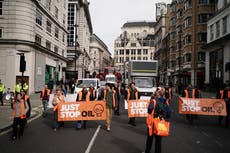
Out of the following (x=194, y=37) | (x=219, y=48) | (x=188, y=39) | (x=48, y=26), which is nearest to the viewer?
(x=219, y=48)

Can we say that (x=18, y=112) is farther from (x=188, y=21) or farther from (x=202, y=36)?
(x=188, y=21)

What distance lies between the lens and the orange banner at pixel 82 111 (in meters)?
11.3

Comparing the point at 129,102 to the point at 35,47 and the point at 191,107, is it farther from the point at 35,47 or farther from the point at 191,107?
the point at 35,47

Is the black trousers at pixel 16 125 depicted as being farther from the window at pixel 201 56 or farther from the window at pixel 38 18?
the window at pixel 201 56

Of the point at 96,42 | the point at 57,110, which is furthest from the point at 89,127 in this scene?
the point at 96,42

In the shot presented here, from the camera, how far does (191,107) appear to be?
13.1 m

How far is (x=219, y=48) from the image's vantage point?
120ft

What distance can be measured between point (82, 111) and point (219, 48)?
29.7 metres

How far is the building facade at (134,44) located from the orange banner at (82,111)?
12781 centimetres

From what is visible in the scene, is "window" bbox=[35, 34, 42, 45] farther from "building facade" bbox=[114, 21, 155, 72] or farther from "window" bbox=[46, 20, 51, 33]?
"building facade" bbox=[114, 21, 155, 72]

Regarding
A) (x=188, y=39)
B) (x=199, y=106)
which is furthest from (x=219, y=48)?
(x=199, y=106)

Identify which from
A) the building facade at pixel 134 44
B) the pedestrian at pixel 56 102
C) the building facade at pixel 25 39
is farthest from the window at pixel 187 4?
the building facade at pixel 134 44

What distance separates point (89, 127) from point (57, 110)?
1.51 meters

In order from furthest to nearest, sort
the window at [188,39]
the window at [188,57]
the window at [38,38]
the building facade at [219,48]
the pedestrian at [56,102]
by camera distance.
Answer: the window at [188,57] < the window at [188,39] < the building facade at [219,48] < the window at [38,38] < the pedestrian at [56,102]
